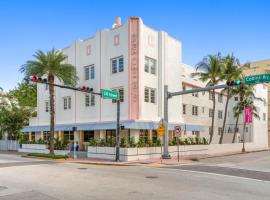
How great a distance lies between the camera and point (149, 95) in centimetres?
3200

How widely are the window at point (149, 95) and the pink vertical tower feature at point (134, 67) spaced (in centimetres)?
152

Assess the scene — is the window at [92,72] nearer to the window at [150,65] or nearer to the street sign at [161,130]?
the window at [150,65]

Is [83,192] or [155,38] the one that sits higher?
[155,38]

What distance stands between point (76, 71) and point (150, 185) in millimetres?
24767

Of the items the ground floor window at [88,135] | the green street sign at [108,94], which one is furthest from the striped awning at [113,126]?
the green street sign at [108,94]

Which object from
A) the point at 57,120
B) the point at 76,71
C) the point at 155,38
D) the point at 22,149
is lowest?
the point at 22,149

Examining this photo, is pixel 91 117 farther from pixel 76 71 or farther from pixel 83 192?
pixel 83 192

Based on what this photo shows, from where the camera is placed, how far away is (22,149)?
40.4 metres

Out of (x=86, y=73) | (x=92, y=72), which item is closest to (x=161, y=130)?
(x=92, y=72)

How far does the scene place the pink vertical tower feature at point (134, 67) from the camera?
30.3m

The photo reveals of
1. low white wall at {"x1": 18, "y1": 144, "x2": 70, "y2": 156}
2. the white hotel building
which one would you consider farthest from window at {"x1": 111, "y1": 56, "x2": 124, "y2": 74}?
low white wall at {"x1": 18, "y1": 144, "x2": 70, "y2": 156}

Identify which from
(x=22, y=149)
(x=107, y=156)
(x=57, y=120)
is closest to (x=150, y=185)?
(x=107, y=156)

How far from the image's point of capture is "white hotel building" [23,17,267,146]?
3070cm

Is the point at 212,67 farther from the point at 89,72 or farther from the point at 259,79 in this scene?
the point at 259,79
